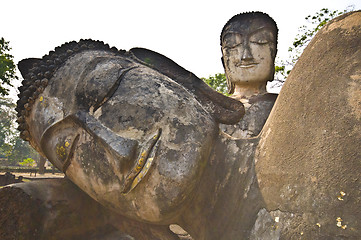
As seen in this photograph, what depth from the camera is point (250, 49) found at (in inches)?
99.2

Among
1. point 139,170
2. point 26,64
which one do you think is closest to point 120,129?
point 139,170

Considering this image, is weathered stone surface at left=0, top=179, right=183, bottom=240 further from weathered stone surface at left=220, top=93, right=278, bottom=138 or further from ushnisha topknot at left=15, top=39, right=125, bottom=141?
weathered stone surface at left=220, top=93, right=278, bottom=138

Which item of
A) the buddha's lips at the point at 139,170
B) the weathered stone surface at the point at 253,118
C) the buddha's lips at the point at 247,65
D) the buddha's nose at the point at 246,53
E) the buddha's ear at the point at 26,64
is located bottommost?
the buddha's lips at the point at 139,170

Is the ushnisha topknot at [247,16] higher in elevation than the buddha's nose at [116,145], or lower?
higher

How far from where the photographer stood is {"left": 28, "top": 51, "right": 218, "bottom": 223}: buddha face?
4.14ft

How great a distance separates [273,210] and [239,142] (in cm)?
43

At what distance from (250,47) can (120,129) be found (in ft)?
5.46

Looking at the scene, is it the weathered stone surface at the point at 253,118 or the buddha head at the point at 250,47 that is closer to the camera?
the weathered stone surface at the point at 253,118

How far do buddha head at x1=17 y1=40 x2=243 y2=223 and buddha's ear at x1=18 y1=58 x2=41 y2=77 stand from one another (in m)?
0.11

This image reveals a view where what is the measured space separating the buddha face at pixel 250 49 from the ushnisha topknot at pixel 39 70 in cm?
124

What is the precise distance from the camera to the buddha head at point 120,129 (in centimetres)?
126

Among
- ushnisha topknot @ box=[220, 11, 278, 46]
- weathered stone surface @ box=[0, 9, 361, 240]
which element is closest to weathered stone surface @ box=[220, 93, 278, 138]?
ushnisha topknot @ box=[220, 11, 278, 46]

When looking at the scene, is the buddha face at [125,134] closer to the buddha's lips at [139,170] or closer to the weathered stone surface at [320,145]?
the buddha's lips at [139,170]

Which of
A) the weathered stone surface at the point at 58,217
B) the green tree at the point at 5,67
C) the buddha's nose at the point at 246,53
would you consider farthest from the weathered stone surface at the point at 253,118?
the green tree at the point at 5,67
